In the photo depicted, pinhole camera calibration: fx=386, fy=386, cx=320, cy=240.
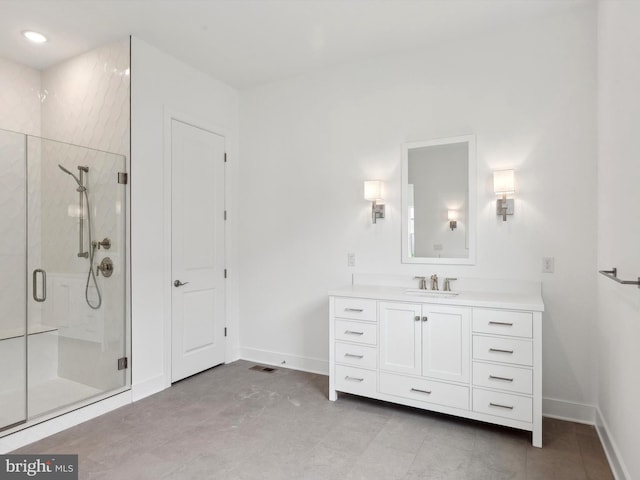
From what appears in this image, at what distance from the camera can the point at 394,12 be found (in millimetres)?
2789

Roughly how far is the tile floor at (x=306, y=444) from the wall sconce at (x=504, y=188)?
1532 millimetres

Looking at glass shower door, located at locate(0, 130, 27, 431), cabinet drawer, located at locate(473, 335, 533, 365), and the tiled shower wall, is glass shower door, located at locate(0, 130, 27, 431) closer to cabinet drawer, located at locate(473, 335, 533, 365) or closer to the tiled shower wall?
the tiled shower wall

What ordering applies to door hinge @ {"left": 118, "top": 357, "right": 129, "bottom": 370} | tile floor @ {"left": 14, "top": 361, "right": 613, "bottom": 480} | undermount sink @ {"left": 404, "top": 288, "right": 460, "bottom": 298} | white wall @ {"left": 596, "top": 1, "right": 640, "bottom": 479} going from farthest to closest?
door hinge @ {"left": 118, "top": 357, "right": 129, "bottom": 370}
undermount sink @ {"left": 404, "top": 288, "right": 460, "bottom": 298}
tile floor @ {"left": 14, "top": 361, "right": 613, "bottom": 480}
white wall @ {"left": 596, "top": 1, "right": 640, "bottom": 479}

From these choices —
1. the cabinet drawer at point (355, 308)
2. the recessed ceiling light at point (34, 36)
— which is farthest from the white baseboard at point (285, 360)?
the recessed ceiling light at point (34, 36)

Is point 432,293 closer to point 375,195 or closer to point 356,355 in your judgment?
point 356,355

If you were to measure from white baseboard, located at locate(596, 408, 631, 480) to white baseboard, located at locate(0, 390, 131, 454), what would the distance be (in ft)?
10.5

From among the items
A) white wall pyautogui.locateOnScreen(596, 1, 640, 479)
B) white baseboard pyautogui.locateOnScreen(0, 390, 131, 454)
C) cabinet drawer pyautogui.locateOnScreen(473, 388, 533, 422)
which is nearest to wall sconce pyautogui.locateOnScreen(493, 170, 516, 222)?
white wall pyautogui.locateOnScreen(596, 1, 640, 479)

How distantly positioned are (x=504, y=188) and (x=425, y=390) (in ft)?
5.15

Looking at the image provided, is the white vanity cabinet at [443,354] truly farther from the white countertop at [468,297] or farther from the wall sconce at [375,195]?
the wall sconce at [375,195]

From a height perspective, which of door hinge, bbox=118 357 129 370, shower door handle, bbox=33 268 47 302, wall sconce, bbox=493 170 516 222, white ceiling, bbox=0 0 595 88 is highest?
white ceiling, bbox=0 0 595 88

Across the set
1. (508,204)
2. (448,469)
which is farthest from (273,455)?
(508,204)

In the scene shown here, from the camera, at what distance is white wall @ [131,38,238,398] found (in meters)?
3.12

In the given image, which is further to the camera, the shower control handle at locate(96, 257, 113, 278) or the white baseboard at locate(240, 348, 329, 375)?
the white baseboard at locate(240, 348, 329, 375)

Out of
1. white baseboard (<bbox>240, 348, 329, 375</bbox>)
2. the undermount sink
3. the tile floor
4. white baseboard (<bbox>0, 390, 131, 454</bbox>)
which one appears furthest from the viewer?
white baseboard (<bbox>240, 348, 329, 375</bbox>)
